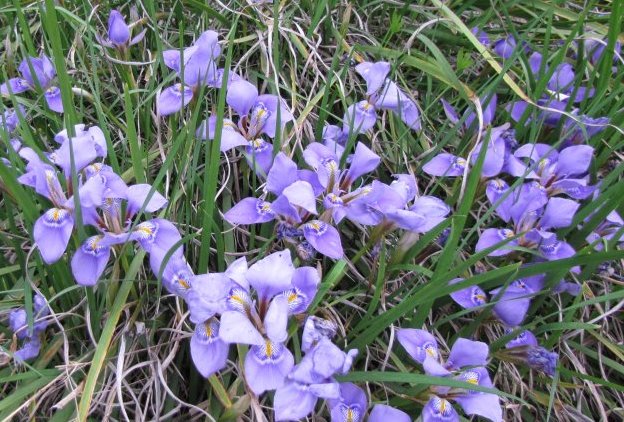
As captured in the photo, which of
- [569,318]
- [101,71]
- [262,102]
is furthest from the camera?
[101,71]

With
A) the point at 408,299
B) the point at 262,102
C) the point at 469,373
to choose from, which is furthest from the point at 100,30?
the point at 469,373

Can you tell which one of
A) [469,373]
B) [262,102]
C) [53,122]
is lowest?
[469,373]

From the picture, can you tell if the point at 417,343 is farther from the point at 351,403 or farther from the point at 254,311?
the point at 254,311

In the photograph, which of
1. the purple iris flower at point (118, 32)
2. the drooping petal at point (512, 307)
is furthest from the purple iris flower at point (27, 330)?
the drooping petal at point (512, 307)

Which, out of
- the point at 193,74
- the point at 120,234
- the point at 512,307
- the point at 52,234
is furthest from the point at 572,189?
the point at 52,234

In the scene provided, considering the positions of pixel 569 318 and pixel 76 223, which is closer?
pixel 76 223

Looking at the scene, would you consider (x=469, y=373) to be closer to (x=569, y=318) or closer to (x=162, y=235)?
(x=569, y=318)

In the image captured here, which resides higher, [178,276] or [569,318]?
[178,276]
